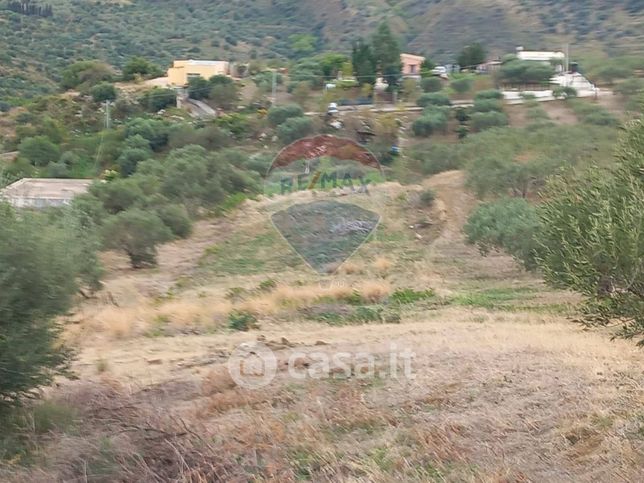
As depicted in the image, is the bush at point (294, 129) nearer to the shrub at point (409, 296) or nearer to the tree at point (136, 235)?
the tree at point (136, 235)

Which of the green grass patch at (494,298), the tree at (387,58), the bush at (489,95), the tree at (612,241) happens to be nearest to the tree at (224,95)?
the tree at (387,58)

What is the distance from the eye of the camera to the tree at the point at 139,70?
53.5m

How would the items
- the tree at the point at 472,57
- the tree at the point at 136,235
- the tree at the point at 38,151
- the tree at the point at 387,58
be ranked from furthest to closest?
the tree at the point at 472,57
the tree at the point at 387,58
the tree at the point at 38,151
the tree at the point at 136,235

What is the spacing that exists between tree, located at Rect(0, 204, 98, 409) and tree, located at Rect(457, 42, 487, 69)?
49.3m

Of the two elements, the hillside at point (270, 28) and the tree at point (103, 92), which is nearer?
the tree at point (103, 92)

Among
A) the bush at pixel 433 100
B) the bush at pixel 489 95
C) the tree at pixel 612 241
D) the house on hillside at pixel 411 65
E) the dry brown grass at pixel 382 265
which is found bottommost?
the dry brown grass at pixel 382 265

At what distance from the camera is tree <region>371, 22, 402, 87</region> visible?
5028 centimetres

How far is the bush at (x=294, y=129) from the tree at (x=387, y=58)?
1357 centimetres

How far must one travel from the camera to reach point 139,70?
5422cm

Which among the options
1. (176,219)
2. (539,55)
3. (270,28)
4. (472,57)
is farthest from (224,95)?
(270,28)

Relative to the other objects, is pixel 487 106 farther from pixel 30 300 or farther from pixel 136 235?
pixel 30 300

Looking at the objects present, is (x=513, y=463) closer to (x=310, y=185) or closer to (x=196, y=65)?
(x=310, y=185)

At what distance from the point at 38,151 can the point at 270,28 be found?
128ft

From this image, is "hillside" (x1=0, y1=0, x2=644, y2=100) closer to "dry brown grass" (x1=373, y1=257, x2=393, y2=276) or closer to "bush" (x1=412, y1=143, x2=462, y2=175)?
"bush" (x1=412, y1=143, x2=462, y2=175)
